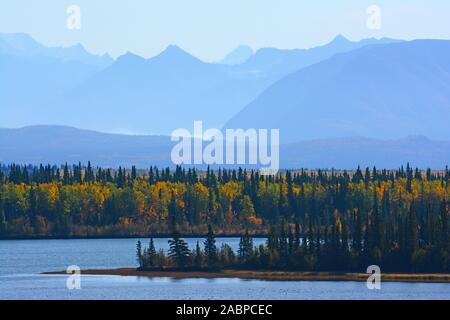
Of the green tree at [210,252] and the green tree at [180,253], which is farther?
the green tree at [210,252]

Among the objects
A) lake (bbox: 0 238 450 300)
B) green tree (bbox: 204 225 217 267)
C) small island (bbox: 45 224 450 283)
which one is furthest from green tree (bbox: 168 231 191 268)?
lake (bbox: 0 238 450 300)

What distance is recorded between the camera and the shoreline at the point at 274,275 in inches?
5192

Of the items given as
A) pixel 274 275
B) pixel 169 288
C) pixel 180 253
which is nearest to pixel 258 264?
pixel 274 275

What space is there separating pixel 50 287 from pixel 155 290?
28.9ft

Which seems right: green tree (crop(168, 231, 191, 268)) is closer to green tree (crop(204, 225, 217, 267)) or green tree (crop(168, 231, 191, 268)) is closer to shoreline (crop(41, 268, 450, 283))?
shoreline (crop(41, 268, 450, 283))

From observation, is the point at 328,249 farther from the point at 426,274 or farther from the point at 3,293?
the point at 3,293

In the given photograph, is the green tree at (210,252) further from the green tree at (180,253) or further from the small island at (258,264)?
the green tree at (180,253)

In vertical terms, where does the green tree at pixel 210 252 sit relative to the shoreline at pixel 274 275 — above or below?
above

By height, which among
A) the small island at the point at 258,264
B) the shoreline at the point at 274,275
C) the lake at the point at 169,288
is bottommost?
the lake at the point at 169,288

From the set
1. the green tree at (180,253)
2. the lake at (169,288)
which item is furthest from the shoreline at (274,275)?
the lake at (169,288)

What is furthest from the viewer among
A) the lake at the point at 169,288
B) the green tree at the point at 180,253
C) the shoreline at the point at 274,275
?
the green tree at the point at 180,253

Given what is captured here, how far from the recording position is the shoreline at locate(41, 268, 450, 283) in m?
132
